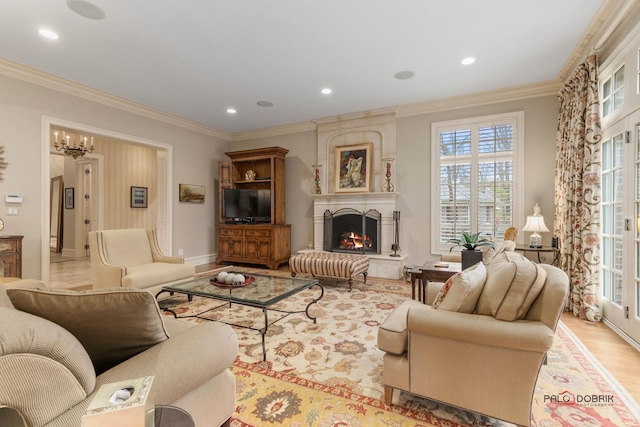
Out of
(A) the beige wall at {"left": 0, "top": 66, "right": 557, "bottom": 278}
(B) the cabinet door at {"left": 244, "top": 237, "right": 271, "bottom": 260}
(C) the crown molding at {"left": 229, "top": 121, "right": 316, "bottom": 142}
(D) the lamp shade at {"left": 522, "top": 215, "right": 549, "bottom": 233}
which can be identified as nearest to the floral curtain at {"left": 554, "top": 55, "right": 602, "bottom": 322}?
(D) the lamp shade at {"left": 522, "top": 215, "right": 549, "bottom": 233}

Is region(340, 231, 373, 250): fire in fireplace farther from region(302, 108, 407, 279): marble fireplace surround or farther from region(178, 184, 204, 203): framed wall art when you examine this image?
region(178, 184, 204, 203): framed wall art

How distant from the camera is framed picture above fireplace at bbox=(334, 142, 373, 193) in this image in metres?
5.50

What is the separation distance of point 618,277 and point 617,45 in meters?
2.20

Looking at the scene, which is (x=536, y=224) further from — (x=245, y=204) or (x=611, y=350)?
(x=245, y=204)

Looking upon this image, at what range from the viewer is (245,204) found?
6.37 m

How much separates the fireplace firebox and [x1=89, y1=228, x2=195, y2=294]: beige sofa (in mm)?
2749

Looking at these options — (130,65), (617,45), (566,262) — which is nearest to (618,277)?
(566,262)

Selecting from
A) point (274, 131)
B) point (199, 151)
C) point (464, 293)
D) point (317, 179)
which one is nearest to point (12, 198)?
point (199, 151)

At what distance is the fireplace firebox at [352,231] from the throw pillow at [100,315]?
179 inches

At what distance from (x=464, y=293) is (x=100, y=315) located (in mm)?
1697

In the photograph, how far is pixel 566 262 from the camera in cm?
354

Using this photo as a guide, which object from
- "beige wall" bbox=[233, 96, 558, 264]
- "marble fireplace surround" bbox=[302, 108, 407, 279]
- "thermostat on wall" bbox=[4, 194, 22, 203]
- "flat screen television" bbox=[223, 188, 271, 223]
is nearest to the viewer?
"thermostat on wall" bbox=[4, 194, 22, 203]

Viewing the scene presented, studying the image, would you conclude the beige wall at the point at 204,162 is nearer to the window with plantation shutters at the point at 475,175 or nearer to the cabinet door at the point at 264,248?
the window with plantation shutters at the point at 475,175

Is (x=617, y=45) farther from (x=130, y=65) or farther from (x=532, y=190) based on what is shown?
(x=130, y=65)
